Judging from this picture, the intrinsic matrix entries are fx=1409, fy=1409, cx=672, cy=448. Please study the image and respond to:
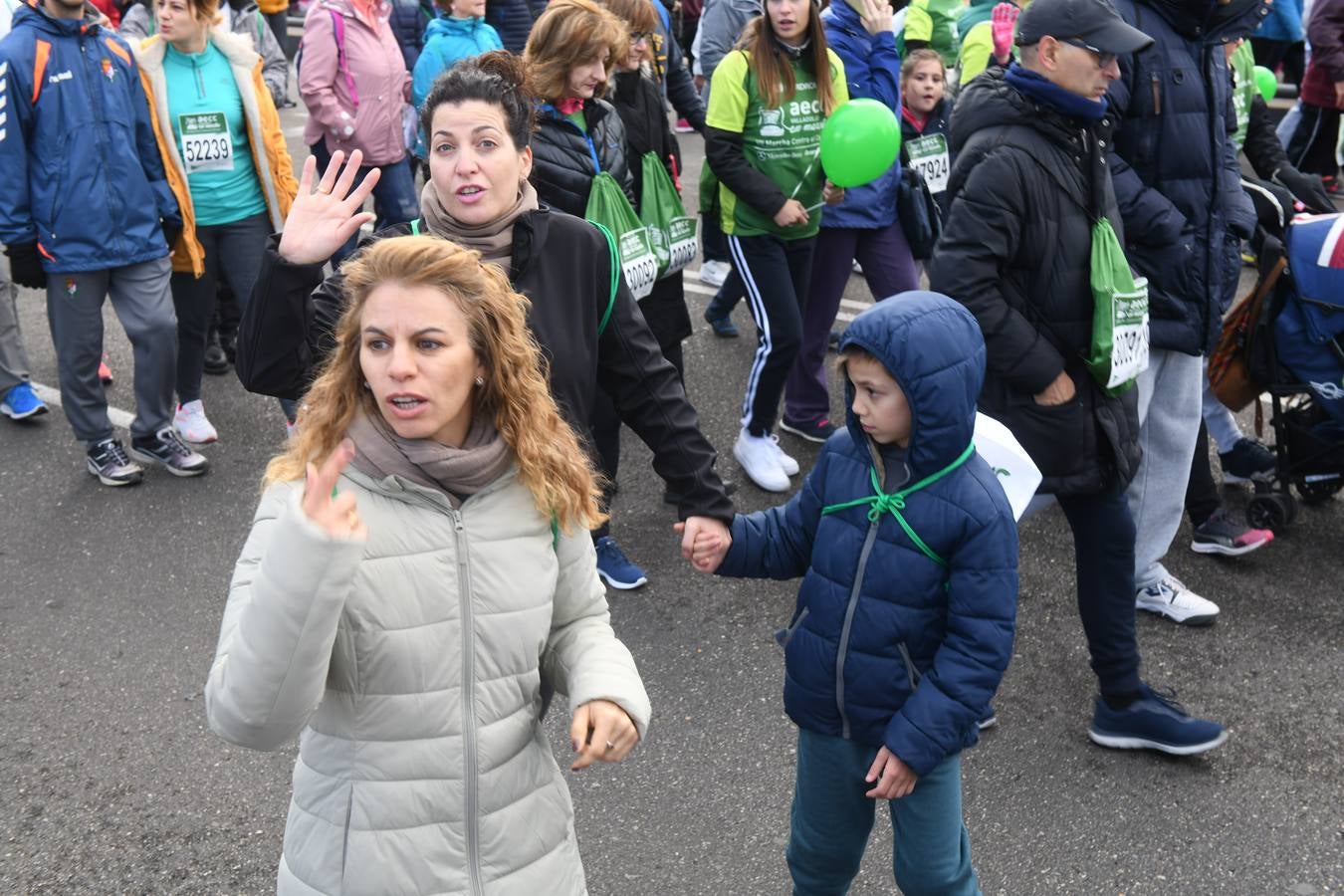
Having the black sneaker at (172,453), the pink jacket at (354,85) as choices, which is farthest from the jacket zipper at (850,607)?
the pink jacket at (354,85)

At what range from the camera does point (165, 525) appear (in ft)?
17.9

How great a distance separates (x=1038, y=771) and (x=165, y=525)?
3407 millimetres

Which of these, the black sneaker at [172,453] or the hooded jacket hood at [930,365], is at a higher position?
the hooded jacket hood at [930,365]

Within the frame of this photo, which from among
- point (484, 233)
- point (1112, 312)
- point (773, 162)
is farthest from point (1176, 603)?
point (484, 233)

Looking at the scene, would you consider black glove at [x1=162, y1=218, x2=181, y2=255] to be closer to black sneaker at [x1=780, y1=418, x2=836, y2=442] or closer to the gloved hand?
black sneaker at [x1=780, y1=418, x2=836, y2=442]

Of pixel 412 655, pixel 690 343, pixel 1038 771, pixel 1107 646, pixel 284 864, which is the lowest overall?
pixel 690 343

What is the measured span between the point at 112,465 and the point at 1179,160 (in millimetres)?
4246

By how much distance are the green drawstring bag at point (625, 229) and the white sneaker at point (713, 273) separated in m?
3.47

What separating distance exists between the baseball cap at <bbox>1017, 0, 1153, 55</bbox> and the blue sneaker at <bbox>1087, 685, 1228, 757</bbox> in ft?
5.71

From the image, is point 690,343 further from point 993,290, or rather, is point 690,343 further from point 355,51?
point 993,290

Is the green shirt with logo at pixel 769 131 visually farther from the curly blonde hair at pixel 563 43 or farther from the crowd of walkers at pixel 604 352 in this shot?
the curly blonde hair at pixel 563 43

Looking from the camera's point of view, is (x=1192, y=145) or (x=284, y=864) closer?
(x=284, y=864)

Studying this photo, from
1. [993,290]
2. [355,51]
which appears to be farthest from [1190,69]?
[355,51]

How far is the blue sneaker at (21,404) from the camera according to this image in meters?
6.38
